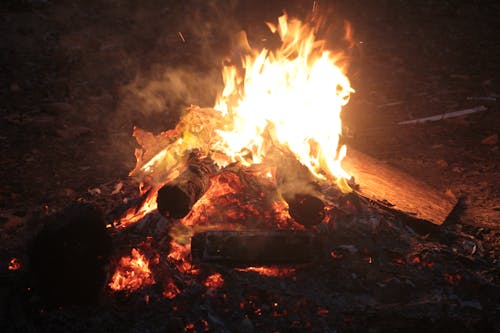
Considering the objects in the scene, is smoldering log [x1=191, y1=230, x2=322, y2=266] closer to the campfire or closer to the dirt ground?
the campfire

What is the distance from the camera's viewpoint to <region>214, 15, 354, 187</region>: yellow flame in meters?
4.77

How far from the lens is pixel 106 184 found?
490cm

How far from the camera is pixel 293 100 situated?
4.98 metres

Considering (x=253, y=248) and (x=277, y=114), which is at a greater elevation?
(x=277, y=114)

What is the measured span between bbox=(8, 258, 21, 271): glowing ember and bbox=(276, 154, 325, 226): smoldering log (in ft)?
8.72

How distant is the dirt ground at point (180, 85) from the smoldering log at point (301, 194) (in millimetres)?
1889

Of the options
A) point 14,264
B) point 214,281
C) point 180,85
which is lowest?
point 14,264

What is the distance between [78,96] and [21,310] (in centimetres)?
516

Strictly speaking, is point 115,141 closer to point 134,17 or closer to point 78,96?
point 78,96

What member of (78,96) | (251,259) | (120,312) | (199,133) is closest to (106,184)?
(199,133)

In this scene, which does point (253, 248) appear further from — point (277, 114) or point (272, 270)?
point (277, 114)

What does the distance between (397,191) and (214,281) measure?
2861mm

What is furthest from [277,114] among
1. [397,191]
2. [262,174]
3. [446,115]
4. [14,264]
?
[446,115]

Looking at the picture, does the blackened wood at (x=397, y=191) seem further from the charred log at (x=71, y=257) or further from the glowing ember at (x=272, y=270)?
the charred log at (x=71, y=257)
